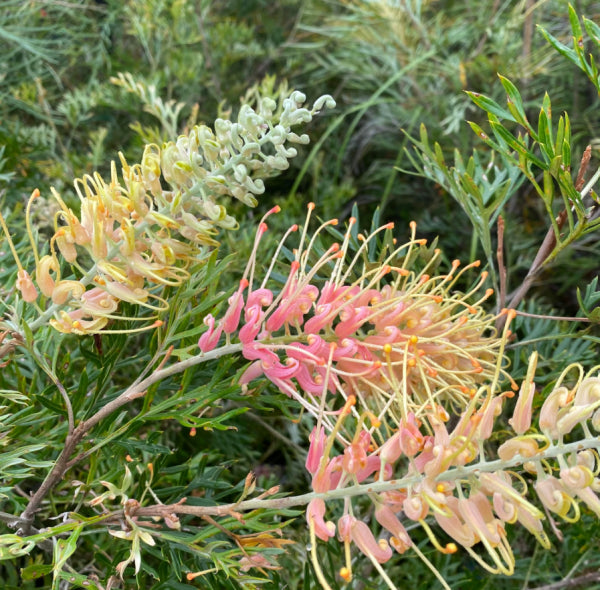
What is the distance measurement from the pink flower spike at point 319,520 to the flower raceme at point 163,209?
15cm

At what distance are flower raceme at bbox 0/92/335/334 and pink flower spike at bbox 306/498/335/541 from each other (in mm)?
154

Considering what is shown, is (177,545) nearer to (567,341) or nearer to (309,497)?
(309,497)

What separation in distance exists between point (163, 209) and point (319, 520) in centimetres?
21

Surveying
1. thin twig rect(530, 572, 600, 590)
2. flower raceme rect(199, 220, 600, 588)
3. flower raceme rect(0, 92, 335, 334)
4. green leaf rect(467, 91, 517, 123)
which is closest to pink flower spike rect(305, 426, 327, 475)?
flower raceme rect(199, 220, 600, 588)

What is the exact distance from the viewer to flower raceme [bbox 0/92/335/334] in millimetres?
393

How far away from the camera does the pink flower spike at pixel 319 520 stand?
1.18ft

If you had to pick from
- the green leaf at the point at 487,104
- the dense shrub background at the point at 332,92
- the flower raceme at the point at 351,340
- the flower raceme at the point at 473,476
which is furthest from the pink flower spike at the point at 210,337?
the dense shrub background at the point at 332,92

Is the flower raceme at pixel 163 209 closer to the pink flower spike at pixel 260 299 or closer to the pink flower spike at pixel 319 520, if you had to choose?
the pink flower spike at pixel 260 299

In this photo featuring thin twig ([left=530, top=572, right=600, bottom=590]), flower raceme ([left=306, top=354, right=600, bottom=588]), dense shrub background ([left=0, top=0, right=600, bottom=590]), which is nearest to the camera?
flower raceme ([left=306, top=354, right=600, bottom=588])

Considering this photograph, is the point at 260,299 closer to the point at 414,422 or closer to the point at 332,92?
the point at 414,422

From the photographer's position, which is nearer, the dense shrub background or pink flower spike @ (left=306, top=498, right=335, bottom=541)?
pink flower spike @ (left=306, top=498, right=335, bottom=541)

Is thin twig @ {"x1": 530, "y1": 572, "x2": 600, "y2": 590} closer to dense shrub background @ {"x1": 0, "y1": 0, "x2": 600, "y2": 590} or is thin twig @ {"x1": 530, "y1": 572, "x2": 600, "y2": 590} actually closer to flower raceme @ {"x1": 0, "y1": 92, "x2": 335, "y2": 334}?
dense shrub background @ {"x1": 0, "y1": 0, "x2": 600, "y2": 590}

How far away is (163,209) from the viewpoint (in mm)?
405

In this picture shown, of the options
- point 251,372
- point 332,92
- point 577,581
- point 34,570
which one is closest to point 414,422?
point 251,372
